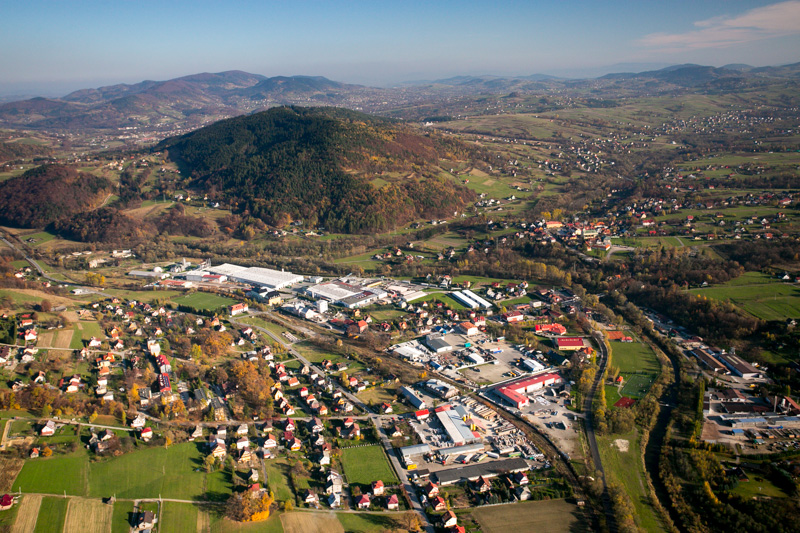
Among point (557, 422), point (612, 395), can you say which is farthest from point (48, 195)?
point (612, 395)

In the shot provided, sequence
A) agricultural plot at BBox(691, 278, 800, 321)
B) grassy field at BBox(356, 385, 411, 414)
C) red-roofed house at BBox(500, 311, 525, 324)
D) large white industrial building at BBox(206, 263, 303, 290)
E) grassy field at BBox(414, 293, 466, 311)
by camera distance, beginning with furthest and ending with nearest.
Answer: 1. large white industrial building at BBox(206, 263, 303, 290)
2. grassy field at BBox(414, 293, 466, 311)
3. red-roofed house at BBox(500, 311, 525, 324)
4. agricultural plot at BBox(691, 278, 800, 321)
5. grassy field at BBox(356, 385, 411, 414)

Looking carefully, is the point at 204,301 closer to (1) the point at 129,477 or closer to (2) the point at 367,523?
(1) the point at 129,477

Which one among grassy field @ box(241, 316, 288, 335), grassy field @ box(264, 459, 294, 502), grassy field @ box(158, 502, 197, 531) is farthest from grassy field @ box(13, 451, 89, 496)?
grassy field @ box(241, 316, 288, 335)

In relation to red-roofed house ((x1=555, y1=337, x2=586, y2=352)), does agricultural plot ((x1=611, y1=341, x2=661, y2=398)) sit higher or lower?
lower

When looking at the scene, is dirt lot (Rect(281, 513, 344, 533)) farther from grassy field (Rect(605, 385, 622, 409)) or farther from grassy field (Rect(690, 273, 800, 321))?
grassy field (Rect(690, 273, 800, 321))

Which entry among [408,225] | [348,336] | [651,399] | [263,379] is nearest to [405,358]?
[348,336]

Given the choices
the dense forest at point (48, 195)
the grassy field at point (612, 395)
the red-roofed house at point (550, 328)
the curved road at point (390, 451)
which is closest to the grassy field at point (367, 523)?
the curved road at point (390, 451)
